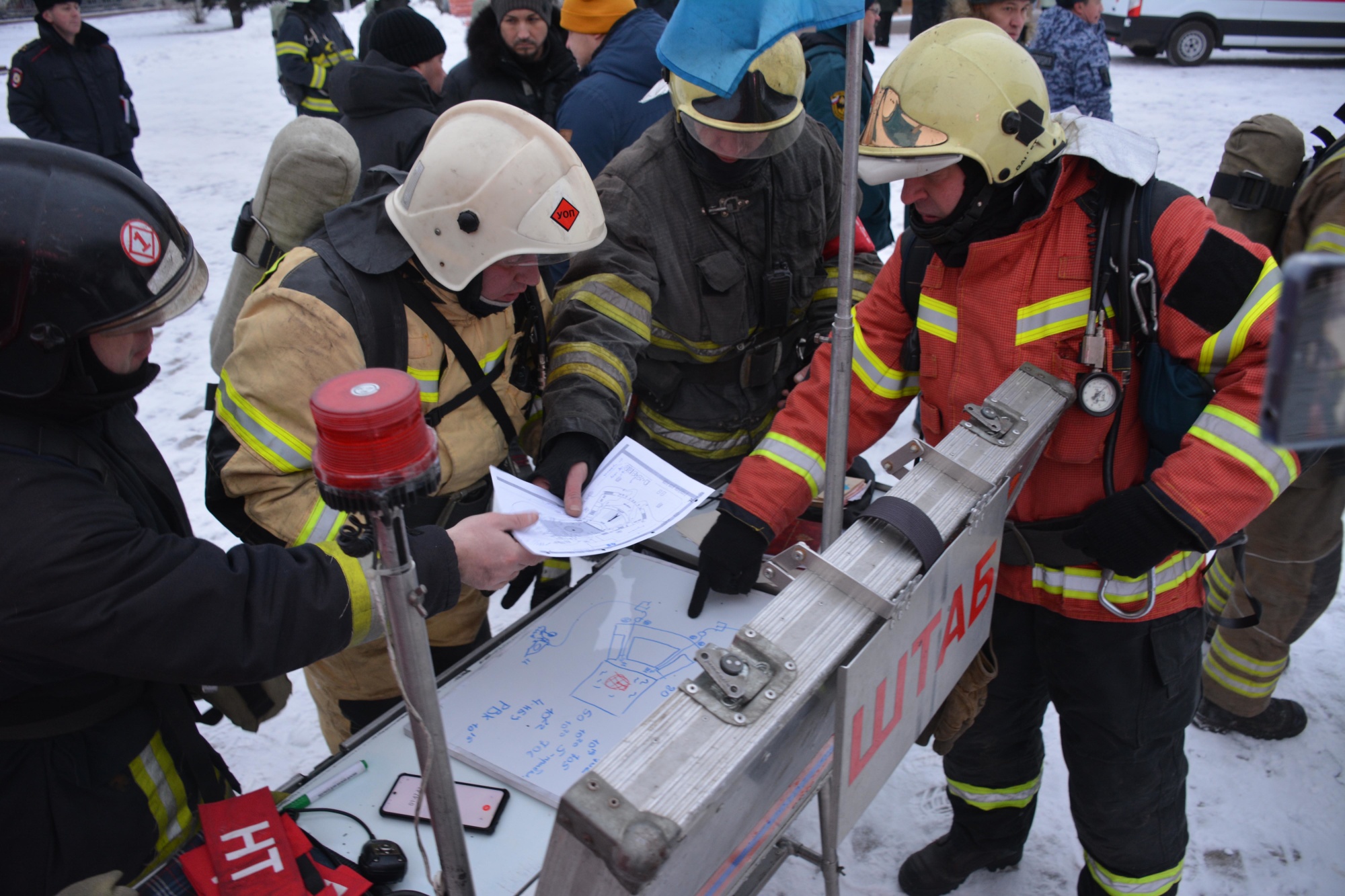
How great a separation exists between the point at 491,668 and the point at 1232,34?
14170 millimetres

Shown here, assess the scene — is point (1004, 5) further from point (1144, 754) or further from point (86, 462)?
point (86, 462)

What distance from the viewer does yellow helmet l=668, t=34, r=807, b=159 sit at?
2.37 metres

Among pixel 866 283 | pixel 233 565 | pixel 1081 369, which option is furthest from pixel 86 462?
pixel 866 283

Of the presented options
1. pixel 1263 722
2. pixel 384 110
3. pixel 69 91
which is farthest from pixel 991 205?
pixel 69 91

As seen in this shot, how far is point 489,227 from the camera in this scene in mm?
1887

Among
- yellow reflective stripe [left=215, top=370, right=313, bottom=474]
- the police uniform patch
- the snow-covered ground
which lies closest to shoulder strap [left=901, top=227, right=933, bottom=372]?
yellow reflective stripe [left=215, top=370, right=313, bottom=474]

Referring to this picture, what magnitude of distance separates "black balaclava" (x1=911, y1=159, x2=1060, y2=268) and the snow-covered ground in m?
1.93

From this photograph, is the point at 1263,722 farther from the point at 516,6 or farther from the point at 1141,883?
the point at 516,6

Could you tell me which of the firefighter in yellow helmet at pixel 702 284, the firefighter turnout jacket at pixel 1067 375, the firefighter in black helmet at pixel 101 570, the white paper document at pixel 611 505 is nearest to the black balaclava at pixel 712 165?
the firefighter in yellow helmet at pixel 702 284

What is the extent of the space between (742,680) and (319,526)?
109 centimetres

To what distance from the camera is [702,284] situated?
267 centimetres

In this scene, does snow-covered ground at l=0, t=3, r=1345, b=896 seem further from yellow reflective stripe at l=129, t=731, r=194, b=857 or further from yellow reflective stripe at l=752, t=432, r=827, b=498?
yellow reflective stripe at l=129, t=731, r=194, b=857

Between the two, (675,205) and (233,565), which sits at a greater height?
(675,205)

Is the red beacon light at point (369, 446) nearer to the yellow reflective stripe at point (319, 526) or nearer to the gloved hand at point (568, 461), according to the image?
the yellow reflective stripe at point (319, 526)
